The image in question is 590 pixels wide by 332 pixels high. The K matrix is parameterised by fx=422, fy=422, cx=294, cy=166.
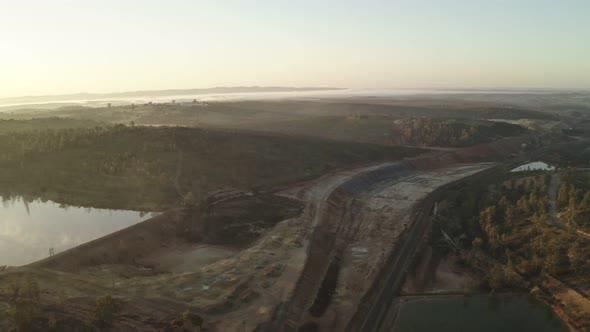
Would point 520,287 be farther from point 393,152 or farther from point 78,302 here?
point 393,152

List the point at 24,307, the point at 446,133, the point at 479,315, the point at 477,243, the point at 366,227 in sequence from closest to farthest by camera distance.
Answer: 1. the point at 24,307
2. the point at 479,315
3. the point at 477,243
4. the point at 366,227
5. the point at 446,133

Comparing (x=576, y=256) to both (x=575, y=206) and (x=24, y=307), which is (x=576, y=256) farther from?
(x=24, y=307)

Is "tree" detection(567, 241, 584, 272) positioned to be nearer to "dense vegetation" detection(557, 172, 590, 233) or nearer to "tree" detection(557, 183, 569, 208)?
"dense vegetation" detection(557, 172, 590, 233)

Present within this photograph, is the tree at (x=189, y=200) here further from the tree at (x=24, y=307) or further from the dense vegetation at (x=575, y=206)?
the dense vegetation at (x=575, y=206)

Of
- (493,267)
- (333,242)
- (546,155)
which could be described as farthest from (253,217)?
(546,155)

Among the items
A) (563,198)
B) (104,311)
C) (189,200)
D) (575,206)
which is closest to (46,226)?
(189,200)

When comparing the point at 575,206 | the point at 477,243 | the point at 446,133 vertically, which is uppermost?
the point at 446,133
